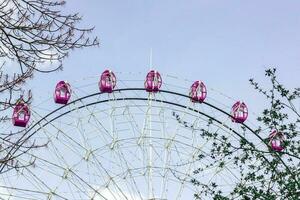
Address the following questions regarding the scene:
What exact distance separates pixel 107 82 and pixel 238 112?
6782mm

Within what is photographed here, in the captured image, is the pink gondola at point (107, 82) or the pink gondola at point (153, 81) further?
the pink gondola at point (153, 81)

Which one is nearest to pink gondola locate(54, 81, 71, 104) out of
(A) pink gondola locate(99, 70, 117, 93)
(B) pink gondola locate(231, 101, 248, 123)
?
(A) pink gondola locate(99, 70, 117, 93)

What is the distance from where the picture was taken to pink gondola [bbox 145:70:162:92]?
31.0 meters

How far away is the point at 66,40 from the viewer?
38.8 feet

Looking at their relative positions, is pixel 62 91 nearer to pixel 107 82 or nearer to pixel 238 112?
pixel 107 82

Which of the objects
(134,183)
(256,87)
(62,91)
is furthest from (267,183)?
(62,91)

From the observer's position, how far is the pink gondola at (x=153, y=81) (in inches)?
1221

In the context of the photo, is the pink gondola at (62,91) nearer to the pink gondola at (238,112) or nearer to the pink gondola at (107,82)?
the pink gondola at (107,82)

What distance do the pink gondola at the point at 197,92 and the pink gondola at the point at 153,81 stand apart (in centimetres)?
167

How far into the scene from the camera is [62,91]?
3005cm

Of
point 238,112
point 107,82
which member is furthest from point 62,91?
point 238,112

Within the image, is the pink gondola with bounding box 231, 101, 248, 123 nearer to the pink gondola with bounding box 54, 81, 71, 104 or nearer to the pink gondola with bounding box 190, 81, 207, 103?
the pink gondola with bounding box 190, 81, 207, 103

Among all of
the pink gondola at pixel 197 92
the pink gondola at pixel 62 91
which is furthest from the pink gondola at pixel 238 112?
the pink gondola at pixel 62 91

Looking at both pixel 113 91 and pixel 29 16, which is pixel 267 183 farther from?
pixel 113 91
